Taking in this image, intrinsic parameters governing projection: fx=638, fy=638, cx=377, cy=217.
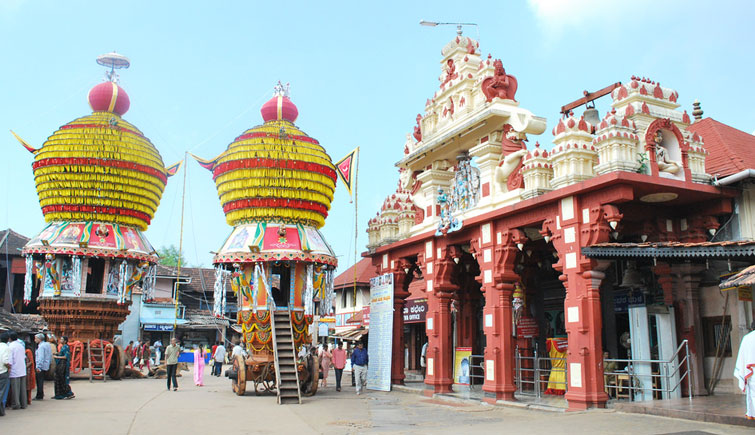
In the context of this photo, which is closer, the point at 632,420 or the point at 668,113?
the point at 632,420

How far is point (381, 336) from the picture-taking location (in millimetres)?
18328

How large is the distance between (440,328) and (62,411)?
351 inches

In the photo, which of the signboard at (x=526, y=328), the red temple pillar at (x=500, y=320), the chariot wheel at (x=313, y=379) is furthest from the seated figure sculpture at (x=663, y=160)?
the chariot wheel at (x=313, y=379)

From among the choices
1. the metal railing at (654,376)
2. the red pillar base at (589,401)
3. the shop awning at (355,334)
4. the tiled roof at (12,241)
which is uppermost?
the tiled roof at (12,241)

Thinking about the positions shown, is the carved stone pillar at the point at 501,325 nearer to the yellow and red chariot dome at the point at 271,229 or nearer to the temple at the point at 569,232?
the temple at the point at 569,232

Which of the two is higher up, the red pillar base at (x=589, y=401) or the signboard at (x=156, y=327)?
the signboard at (x=156, y=327)

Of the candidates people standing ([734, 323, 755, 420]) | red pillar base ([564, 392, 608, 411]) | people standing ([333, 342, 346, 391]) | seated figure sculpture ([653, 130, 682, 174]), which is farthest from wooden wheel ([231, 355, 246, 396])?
people standing ([734, 323, 755, 420])

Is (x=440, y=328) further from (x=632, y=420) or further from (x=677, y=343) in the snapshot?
(x=632, y=420)

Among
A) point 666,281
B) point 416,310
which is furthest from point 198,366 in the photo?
point 666,281

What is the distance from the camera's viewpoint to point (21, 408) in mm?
12211

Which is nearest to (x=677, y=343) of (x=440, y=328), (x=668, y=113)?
(x=668, y=113)

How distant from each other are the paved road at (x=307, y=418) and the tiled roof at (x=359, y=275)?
1956cm

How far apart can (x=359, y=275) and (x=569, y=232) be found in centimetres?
2519

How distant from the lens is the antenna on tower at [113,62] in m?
24.2
